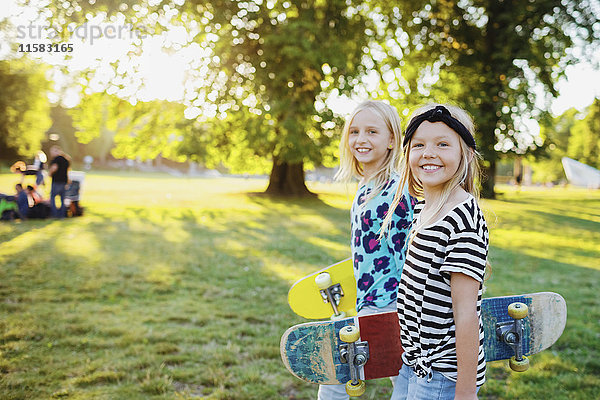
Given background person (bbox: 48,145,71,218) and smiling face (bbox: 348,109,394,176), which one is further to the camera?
background person (bbox: 48,145,71,218)

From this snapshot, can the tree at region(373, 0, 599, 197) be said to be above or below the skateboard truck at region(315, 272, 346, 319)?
above

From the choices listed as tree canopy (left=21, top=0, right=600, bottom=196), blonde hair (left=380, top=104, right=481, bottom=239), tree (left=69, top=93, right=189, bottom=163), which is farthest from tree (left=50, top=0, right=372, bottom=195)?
blonde hair (left=380, top=104, right=481, bottom=239)

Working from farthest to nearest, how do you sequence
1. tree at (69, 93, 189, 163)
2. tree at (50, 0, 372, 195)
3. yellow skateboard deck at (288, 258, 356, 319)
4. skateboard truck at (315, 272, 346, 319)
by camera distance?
tree at (69, 93, 189, 163), tree at (50, 0, 372, 195), yellow skateboard deck at (288, 258, 356, 319), skateboard truck at (315, 272, 346, 319)

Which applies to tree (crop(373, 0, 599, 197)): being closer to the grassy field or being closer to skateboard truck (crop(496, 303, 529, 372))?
the grassy field

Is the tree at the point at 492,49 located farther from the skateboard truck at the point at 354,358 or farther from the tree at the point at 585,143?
the tree at the point at 585,143

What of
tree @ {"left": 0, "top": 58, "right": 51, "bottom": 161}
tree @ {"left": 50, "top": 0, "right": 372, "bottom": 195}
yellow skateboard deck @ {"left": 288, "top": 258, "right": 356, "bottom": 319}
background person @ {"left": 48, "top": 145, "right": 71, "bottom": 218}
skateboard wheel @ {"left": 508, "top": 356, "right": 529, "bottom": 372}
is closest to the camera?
skateboard wheel @ {"left": 508, "top": 356, "right": 529, "bottom": 372}

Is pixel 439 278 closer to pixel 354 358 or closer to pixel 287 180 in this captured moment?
pixel 354 358

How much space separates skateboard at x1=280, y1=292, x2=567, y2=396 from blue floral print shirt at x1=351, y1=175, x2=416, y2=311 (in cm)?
32

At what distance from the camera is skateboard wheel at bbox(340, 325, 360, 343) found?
159 cm

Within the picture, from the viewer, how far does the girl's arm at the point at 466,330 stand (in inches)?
54.2

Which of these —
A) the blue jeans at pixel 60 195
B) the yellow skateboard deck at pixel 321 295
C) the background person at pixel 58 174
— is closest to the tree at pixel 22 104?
the background person at pixel 58 174

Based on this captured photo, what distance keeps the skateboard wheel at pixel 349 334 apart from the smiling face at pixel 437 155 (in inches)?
22.6

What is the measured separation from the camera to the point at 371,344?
172 cm

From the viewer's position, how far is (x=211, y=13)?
45.3 feet
